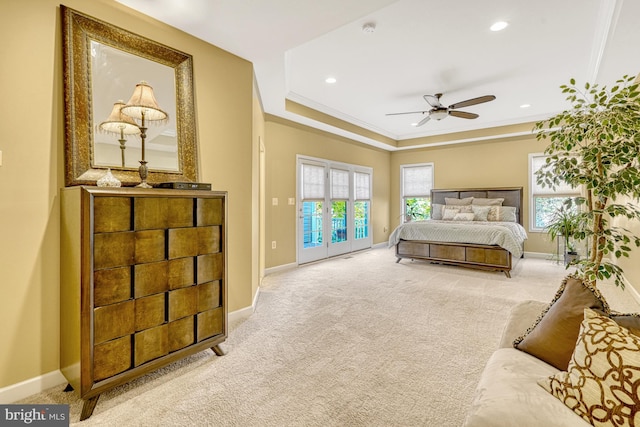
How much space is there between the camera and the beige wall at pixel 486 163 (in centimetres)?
625

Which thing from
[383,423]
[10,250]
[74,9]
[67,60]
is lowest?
[383,423]

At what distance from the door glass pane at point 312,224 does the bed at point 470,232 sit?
1437 millimetres

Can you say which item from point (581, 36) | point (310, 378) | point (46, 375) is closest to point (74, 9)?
point (46, 375)

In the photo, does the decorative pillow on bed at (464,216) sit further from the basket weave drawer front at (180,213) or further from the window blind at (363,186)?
the basket weave drawer front at (180,213)

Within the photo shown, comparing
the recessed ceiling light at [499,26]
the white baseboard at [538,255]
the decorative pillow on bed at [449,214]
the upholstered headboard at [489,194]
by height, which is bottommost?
the white baseboard at [538,255]

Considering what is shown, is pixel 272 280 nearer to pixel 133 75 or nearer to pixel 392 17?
pixel 133 75

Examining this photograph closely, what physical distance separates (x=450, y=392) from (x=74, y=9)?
11.4ft

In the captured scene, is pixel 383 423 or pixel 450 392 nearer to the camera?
pixel 383 423

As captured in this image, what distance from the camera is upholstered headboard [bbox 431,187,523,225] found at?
245 inches

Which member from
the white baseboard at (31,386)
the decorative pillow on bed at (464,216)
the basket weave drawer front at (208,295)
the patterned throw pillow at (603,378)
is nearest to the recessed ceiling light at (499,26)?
the patterned throw pillow at (603,378)

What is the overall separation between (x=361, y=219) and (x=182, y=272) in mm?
5363

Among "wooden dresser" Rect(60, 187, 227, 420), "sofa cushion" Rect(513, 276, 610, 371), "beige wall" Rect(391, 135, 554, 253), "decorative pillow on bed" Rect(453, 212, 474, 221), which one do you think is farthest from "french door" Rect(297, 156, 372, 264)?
"sofa cushion" Rect(513, 276, 610, 371)

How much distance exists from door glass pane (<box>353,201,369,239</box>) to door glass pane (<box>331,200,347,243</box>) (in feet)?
1.27

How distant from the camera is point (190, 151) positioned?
2549 mm
